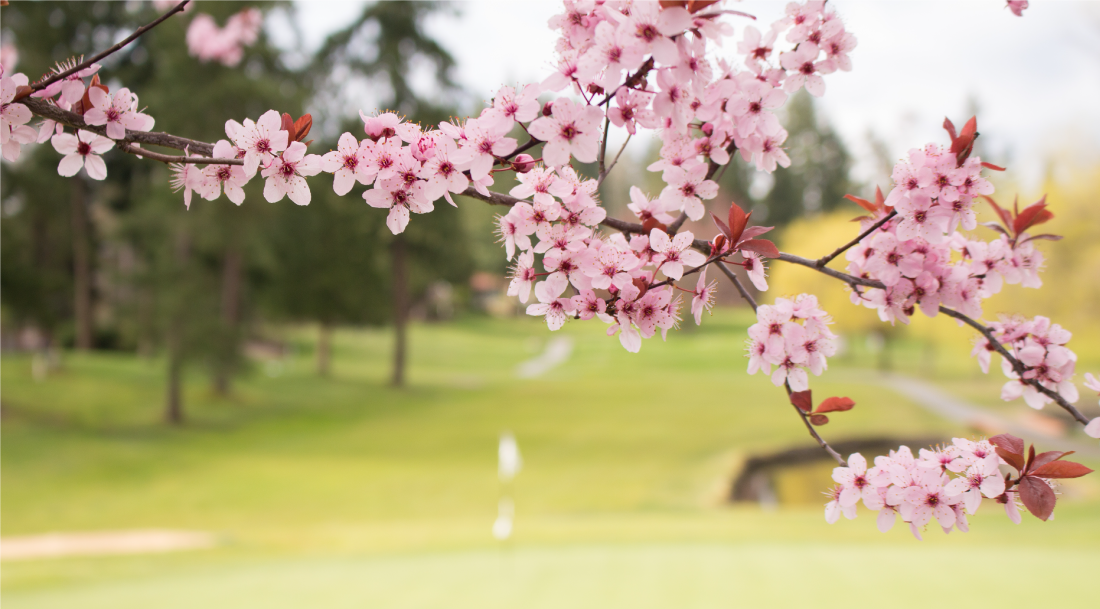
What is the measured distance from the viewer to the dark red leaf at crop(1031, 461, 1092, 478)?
968 mm

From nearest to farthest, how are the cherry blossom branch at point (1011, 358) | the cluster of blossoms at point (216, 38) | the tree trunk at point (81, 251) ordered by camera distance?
1. the cherry blossom branch at point (1011, 358)
2. the cluster of blossoms at point (216, 38)
3. the tree trunk at point (81, 251)

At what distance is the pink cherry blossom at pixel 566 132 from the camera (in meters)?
0.85

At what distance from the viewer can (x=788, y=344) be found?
40.3 inches

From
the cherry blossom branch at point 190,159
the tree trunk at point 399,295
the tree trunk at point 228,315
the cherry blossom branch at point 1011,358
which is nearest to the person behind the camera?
the cherry blossom branch at point 190,159

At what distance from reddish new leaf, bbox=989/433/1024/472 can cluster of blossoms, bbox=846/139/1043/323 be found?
19 cm

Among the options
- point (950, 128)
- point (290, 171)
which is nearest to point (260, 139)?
point (290, 171)

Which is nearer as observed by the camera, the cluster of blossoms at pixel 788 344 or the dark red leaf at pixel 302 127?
the dark red leaf at pixel 302 127

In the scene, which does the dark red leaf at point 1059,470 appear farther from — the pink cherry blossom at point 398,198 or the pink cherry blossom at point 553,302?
the pink cherry blossom at point 398,198

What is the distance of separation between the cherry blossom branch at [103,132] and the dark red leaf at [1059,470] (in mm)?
1072

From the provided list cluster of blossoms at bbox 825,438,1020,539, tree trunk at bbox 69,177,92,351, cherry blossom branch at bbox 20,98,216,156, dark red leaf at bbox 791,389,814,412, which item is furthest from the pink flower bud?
tree trunk at bbox 69,177,92,351

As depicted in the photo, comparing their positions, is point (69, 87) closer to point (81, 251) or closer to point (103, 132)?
point (103, 132)

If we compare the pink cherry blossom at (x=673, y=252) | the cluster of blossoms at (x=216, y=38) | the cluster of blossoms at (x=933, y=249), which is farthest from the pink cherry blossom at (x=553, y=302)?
the cluster of blossoms at (x=216, y=38)

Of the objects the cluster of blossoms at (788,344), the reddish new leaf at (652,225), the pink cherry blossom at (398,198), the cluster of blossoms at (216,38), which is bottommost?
the cluster of blossoms at (788,344)

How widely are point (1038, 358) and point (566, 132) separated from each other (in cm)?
83
